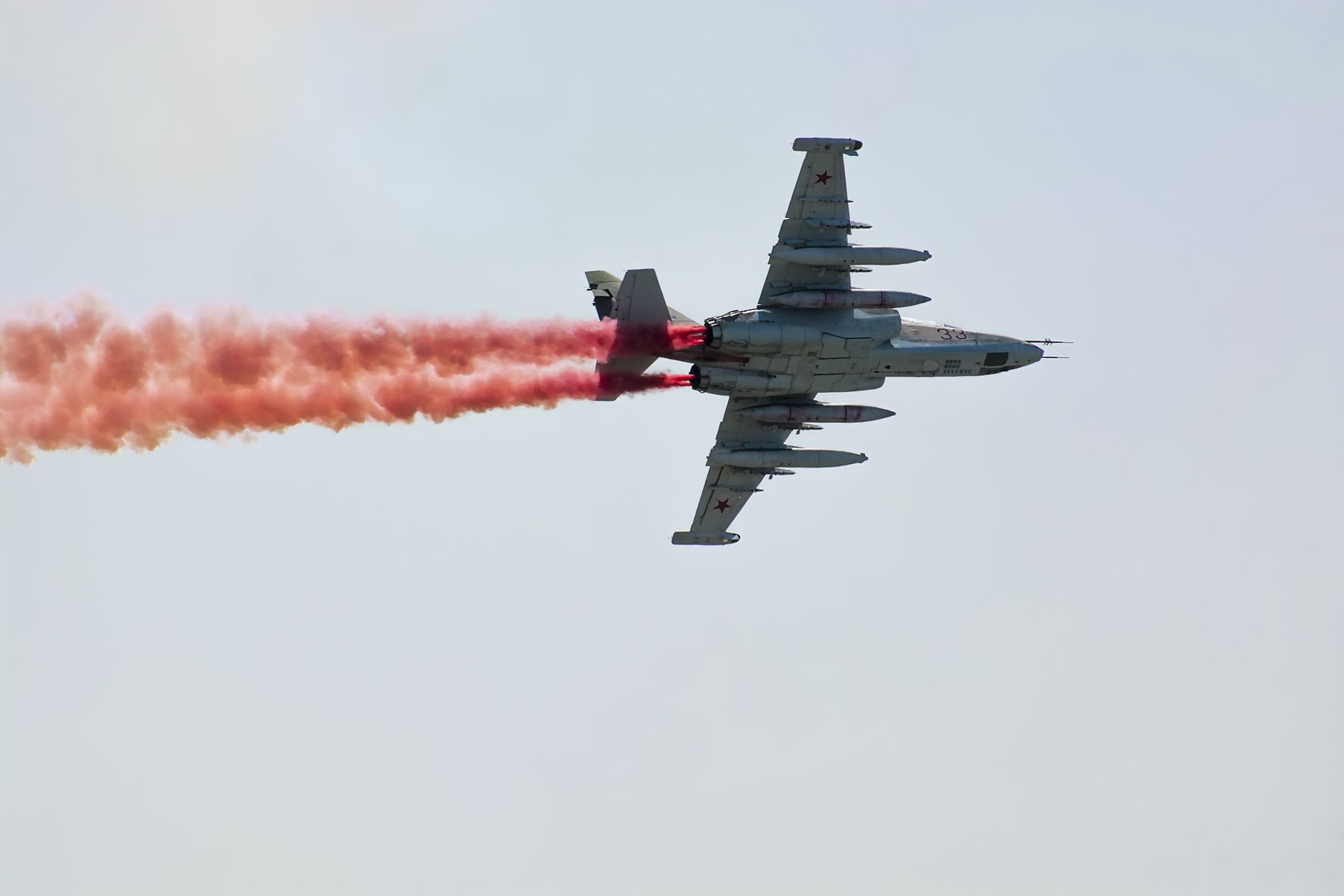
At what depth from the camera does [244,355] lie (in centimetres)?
4853

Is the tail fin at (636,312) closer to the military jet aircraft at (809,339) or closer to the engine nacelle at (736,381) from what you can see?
the military jet aircraft at (809,339)

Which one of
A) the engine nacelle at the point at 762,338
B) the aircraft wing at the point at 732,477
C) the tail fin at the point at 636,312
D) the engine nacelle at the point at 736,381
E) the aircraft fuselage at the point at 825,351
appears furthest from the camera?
the aircraft wing at the point at 732,477

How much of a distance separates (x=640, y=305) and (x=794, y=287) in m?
4.47

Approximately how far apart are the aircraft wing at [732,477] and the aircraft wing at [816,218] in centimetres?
504

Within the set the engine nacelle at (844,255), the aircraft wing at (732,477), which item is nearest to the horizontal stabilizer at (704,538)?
the aircraft wing at (732,477)

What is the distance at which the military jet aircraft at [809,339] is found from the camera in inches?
1909

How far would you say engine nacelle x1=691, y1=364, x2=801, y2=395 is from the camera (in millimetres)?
50719

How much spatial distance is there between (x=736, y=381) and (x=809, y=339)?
2.30m

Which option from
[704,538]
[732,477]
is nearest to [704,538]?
[704,538]

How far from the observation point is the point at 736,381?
2007 inches

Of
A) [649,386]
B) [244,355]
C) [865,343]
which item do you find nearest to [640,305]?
[649,386]

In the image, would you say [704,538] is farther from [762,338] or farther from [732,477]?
[762,338]

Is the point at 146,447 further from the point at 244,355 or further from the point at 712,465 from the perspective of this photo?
the point at 712,465

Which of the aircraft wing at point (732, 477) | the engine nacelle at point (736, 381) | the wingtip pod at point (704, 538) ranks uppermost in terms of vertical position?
the engine nacelle at point (736, 381)
